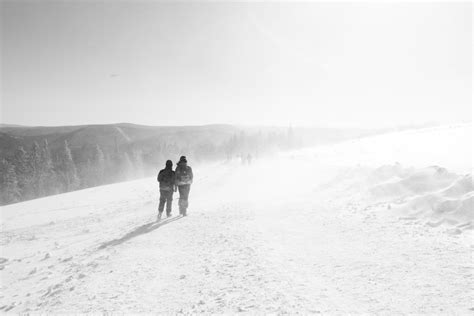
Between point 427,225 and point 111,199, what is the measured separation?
1794 centimetres

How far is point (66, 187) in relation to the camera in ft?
243

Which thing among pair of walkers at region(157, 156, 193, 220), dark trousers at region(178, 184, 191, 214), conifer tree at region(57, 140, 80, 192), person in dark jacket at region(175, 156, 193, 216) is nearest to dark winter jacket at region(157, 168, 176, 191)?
pair of walkers at region(157, 156, 193, 220)

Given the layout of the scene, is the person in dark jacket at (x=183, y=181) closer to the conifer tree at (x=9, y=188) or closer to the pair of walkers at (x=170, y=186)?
the pair of walkers at (x=170, y=186)

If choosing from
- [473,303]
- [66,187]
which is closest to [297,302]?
[473,303]

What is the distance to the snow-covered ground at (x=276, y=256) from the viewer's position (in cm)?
425

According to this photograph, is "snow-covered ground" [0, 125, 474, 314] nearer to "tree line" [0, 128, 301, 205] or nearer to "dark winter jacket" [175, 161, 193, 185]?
"dark winter jacket" [175, 161, 193, 185]

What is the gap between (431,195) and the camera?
8.30 metres

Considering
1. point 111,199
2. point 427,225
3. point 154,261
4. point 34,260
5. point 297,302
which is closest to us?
point 297,302

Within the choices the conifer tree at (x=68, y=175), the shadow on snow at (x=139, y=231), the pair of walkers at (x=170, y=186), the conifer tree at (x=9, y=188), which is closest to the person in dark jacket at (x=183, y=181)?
the pair of walkers at (x=170, y=186)

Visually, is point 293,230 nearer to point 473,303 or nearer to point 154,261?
point 154,261

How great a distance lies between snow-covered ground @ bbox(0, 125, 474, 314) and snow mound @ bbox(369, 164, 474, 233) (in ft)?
0.12

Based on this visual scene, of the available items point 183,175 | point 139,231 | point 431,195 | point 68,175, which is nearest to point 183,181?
point 183,175

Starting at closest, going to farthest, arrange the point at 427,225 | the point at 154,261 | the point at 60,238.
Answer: the point at 154,261
the point at 427,225
the point at 60,238

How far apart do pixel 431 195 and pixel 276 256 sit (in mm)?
5756
